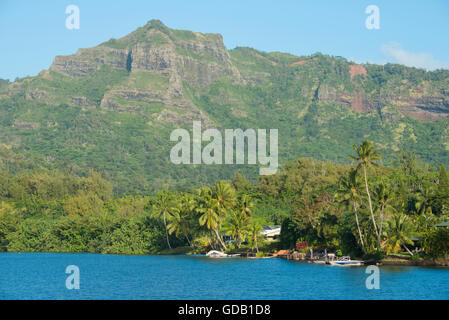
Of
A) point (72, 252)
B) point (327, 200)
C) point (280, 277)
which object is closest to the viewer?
point (280, 277)

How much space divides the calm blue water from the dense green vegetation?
7471mm

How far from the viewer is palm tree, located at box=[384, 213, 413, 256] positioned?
86.5 metres

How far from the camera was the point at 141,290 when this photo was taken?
7100 cm

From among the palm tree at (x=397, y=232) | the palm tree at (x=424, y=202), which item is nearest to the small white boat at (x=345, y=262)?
the palm tree at (x=397, y=232)

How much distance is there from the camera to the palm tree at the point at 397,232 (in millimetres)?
86500

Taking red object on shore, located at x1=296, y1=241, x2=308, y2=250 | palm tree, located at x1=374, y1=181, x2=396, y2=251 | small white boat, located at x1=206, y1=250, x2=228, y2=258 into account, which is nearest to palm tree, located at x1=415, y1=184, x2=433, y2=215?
red object on shore, located at x1=296, y1=241, x2=308, y2=250

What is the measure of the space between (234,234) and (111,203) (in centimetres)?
6389

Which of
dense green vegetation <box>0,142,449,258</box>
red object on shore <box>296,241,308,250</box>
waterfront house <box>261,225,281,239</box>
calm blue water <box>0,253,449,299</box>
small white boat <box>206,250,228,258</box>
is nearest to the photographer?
calm blue water <box>0,253,449,299</box>

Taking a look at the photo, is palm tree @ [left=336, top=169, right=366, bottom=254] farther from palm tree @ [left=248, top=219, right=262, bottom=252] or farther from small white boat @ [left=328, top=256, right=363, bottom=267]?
palm tree @ [left=248, top=219, right=262, bottom=252]

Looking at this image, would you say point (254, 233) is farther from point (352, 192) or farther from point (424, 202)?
point (424, 202)

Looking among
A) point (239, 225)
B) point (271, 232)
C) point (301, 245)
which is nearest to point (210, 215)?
point (239, 225)
